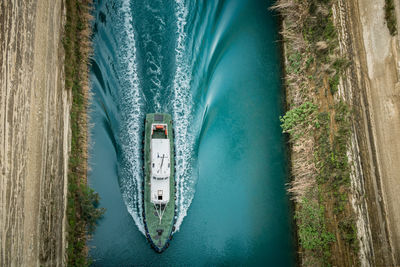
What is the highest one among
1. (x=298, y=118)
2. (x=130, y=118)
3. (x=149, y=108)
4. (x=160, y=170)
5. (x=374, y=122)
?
(x=149, y=108)

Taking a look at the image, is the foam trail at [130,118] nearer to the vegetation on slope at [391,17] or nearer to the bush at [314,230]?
the bush at [314,230]

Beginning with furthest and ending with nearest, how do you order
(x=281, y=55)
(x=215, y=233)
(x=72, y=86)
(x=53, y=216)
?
(x=281, y=55) → (x=215, y=233) → (x=72, y=86) → (x=53, y=216)

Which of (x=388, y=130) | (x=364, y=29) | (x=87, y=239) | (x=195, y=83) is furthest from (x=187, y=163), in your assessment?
(x=364, y=29)

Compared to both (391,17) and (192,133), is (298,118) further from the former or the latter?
(391,17)

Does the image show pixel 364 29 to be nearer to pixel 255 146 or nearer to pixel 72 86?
pixel 255 146

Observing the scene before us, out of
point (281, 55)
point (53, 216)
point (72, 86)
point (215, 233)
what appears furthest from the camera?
point (281, 55)

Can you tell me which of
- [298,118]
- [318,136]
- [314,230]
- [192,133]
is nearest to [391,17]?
[298,118]
